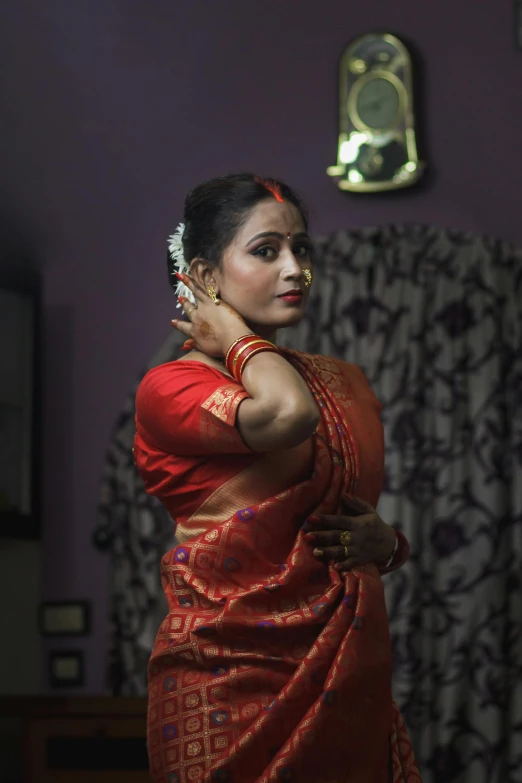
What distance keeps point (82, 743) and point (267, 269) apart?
2.04 metres

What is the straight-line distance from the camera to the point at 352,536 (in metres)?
1.39

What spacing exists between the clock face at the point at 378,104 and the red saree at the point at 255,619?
7.47 feet

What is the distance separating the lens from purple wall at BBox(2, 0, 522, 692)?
3.46 m

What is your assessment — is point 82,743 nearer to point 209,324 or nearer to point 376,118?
point 209,324

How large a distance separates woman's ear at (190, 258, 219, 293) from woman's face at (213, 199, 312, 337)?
11 mm

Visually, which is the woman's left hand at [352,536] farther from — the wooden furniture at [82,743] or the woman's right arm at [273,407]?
the wooden furniture at [82,743]

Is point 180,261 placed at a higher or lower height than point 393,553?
higher

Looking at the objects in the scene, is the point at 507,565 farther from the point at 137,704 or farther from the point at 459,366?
the point at 137,704

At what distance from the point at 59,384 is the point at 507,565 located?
1.69 metres

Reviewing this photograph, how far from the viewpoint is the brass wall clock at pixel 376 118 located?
344cm

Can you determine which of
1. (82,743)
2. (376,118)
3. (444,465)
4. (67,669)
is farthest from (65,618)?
(376,118)

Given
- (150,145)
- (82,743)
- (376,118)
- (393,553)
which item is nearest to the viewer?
(393,553)

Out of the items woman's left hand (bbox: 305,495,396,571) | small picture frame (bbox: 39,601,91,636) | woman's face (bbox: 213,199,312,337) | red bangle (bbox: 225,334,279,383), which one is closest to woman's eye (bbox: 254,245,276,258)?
woman's face (bbox: 213,199,312,337)

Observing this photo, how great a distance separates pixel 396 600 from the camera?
3.19 meters
